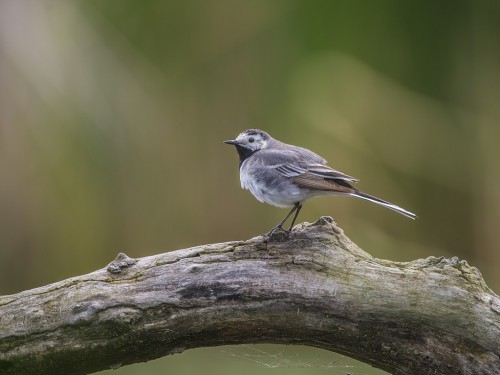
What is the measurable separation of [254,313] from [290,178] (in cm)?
107

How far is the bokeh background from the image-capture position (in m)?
8.15

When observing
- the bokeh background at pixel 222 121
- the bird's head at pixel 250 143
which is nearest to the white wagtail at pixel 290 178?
the bird's head at pixel 250 143

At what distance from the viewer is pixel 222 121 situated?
8.45 meters

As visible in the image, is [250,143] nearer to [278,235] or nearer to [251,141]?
[251,141]

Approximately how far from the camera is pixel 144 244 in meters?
8.35

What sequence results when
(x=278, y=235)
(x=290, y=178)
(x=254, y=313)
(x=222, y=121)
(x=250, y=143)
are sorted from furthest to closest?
(x=222, y=121) → (x=250, y=143) → (x=290, y=178) → (x=278, y=235) → (x=254, y=313)

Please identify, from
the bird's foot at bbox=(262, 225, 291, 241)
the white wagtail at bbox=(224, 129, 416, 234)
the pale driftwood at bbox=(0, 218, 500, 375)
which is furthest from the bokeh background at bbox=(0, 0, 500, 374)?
the pale driftwood at bbox=(0, 218, 500, 375)

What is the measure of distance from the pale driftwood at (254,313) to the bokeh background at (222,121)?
3522mm

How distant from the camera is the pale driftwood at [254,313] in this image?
13.3 ft

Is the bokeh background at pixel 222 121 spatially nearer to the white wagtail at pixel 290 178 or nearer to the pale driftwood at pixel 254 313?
the white wagtail at pixel 290 178

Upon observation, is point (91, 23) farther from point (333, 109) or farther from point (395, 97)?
point (395, 97)

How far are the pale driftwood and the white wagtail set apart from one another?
0.57m

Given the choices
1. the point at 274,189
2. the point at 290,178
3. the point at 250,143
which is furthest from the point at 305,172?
the point at 250,143

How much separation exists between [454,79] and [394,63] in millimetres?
630
